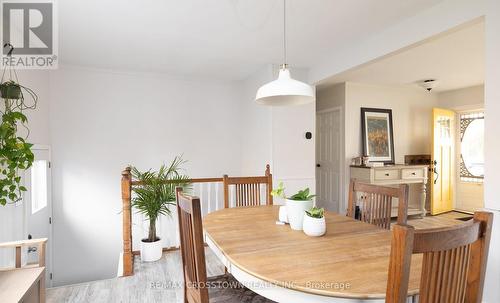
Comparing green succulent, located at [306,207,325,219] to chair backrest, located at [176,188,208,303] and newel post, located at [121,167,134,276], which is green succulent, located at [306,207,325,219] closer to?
chair backrest, located at [176,188,208,303]

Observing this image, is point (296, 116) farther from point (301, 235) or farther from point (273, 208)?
point (301, 235)

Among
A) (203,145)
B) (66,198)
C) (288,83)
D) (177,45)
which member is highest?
(177,45)

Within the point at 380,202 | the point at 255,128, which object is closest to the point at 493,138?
the point at 380,202

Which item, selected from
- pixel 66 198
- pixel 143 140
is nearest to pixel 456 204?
pixel 143 140

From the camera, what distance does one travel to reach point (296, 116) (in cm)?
399

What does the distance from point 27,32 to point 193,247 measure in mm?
2824

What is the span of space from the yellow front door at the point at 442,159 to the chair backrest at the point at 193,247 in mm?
5269

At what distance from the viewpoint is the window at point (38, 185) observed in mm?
3181

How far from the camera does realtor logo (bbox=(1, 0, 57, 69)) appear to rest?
7.53 feet

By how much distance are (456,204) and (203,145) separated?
17.0ft

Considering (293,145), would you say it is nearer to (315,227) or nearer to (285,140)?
(285,140)

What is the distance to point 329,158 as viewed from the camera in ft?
17.2

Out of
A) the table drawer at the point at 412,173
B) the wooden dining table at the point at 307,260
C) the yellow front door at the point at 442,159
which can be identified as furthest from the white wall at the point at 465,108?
the wooden dining table at the point at 307,260

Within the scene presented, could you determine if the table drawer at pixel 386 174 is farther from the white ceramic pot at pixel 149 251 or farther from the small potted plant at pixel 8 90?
the small potted plant at pixel 8 90
